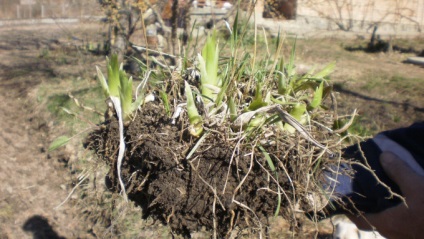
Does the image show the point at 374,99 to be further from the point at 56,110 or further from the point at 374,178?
the point at 374,178

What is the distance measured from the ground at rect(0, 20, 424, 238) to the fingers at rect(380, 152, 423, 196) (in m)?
1.78

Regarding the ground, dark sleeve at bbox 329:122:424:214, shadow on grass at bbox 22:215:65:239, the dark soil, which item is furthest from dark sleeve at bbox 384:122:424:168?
shadow on grass at bbox 22:215:65:239

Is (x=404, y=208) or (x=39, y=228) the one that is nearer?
(x=404, y=208)

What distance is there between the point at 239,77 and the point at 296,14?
42.8 feet

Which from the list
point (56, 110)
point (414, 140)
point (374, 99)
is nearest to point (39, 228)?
point (56, 110)

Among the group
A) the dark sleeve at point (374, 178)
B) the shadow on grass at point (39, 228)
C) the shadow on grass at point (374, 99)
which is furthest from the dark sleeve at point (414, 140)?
the shadow on grass at point (374, 99)

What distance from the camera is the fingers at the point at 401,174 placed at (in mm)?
1740

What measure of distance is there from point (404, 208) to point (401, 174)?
128 mm

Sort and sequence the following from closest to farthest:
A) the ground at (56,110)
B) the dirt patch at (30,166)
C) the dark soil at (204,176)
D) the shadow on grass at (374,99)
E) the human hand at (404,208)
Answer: the dark soil at (204,176) → the human hand at (404,208) → the dirt patch at (30,166) → the ground at (56,110) → the shadow on grass at (374,99)

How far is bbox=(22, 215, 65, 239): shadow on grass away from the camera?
4.54m

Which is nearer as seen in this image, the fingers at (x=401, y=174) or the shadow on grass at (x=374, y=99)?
the fingers at (x=401, y=174)

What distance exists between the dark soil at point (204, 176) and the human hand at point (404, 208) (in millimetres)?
518

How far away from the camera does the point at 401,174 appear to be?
69.3 inches

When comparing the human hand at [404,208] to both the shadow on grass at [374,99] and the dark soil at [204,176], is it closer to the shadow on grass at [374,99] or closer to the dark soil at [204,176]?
the dark soil at [204,176]
